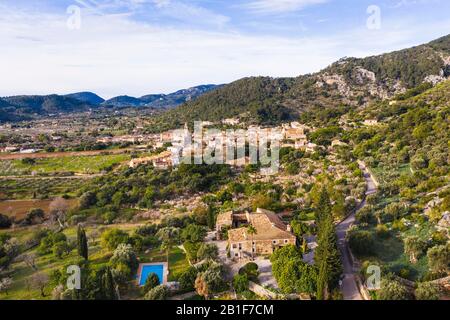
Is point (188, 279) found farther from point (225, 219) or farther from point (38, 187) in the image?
point (38, 187)

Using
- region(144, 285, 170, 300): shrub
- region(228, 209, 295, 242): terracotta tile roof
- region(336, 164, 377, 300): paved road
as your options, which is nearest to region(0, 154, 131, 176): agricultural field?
region(228, 209, 295, 242): terracotta tile roof

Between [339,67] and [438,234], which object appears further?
[339,67]

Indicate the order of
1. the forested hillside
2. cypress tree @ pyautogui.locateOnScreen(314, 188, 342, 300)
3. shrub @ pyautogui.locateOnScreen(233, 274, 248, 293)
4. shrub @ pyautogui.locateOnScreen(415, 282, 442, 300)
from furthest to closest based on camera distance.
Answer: the forested hillside
shrub @ pyautogui.locateOnScreen(233, 274, 248, 293)
cypress tree @ pyautogui.locateOnScreen(314, 188, 342, 300)
shrub @ pyautogui.locateOnScreen(415, 282, 442, 300)

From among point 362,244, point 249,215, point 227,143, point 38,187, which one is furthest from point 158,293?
point 227,143

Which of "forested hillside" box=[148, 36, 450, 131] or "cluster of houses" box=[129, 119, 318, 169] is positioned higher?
"forested hillside" box=[148, 36, 450, 131]

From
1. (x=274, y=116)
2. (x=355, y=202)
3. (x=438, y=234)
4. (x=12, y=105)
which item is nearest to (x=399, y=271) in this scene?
(x=438, y=234)

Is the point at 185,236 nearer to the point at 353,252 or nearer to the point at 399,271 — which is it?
the point at 353,252

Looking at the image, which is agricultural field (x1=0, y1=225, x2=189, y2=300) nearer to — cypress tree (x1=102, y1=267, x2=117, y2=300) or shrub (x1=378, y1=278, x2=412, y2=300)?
cypress tree (x1=102, y1=267, x2=117, y2=300)

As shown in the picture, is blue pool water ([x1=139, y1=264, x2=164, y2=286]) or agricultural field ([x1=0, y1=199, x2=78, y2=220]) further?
agricultural field ([x1=0, y1=199, x2=78, y2=220])
